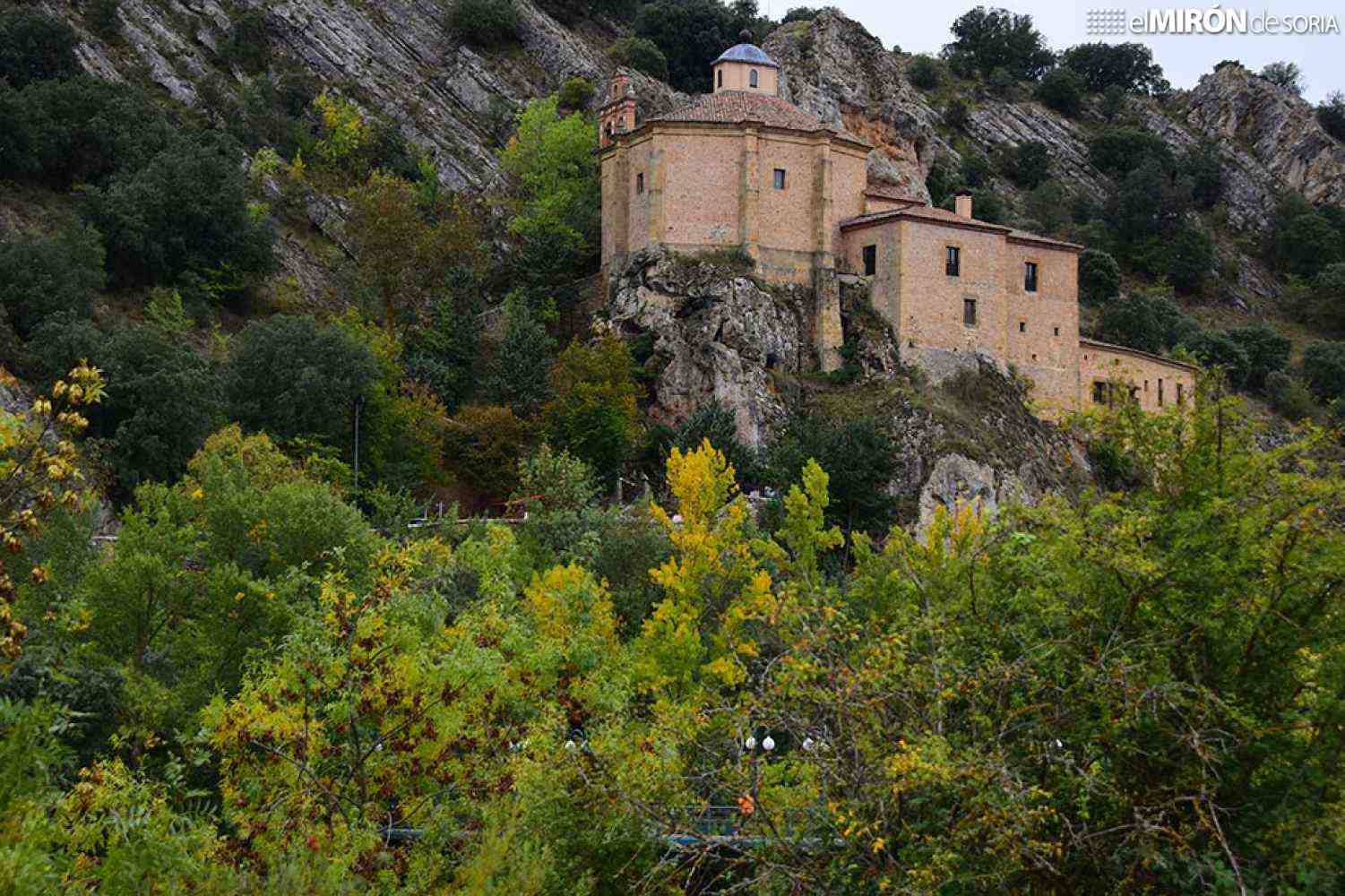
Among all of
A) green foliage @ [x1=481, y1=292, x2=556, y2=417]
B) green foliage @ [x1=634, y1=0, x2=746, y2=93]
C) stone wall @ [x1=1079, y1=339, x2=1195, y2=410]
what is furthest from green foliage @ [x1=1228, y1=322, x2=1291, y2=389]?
green foliage @ [x1=481, y1=292, x2=556, y2=417]

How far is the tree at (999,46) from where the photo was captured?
411 feet

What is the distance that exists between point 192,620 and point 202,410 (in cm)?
1857

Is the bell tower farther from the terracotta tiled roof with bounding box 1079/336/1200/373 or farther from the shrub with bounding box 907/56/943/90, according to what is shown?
the shrub with bounding box 907/56/943/90

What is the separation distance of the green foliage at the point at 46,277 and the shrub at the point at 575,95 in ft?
110

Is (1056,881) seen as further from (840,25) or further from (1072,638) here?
(840,25)

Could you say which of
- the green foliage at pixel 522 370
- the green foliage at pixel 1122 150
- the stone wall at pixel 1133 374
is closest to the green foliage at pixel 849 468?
the green foliage at pixel 522 370

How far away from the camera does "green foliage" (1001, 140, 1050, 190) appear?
367 feet

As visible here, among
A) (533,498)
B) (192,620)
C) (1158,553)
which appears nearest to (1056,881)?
(1158,553)

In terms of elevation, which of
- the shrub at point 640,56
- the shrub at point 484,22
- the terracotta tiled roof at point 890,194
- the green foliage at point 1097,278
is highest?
the shrub at point 484,22

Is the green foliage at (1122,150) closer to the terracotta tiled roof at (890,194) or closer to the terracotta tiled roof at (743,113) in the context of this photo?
the terracotta tiled roof at (890,194)

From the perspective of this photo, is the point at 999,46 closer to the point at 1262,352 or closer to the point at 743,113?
the point at 1262,352

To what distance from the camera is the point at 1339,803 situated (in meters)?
13.8

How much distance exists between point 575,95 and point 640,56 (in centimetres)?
949

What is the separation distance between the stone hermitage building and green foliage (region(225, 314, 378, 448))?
533 inches
